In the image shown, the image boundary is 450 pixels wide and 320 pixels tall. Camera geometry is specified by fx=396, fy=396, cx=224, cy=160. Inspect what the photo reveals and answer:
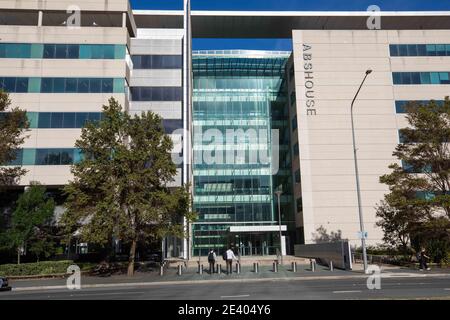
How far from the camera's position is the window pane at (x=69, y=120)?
1615 inches

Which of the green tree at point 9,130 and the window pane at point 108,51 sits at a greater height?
the window pane at point 108,51

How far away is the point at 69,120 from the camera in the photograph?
135 ft

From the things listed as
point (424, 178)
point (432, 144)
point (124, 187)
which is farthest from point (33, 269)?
point (432, 144)

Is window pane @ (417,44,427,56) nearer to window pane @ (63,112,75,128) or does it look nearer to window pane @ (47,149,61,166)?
window pane @ (63,112,75,128)

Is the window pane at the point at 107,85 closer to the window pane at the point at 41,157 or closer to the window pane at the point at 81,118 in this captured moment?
the window pane at the point at 81,118

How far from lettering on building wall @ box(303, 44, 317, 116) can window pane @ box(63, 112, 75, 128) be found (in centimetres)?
2725

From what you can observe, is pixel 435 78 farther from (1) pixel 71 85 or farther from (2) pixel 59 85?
(2) pixel 59 85

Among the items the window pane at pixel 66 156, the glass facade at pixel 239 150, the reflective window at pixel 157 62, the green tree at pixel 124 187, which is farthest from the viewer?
the glass facade at pixel 239 150

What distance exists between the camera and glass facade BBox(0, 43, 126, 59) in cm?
4238

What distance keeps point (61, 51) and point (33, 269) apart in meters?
24.3

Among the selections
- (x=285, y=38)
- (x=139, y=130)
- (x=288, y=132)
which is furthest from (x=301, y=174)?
(x=139, y=130)

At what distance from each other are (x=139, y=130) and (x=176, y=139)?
17.8 metres

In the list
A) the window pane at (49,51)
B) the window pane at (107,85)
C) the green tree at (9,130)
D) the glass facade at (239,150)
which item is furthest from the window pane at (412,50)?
the green tree at (9,130)

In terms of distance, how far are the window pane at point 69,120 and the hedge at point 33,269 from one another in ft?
52.3
